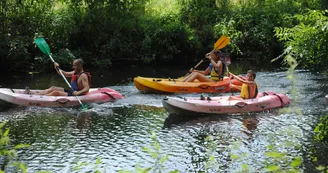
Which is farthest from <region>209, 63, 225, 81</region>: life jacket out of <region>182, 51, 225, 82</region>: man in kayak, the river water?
the river water

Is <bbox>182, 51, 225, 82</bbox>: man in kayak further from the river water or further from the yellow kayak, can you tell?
the river water

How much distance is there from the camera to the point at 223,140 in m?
6.79

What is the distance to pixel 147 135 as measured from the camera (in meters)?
7.07

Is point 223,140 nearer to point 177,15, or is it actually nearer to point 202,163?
point 202,163

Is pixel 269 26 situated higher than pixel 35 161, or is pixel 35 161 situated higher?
pixel 269 26

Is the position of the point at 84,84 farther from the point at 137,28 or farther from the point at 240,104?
the point at 137,28

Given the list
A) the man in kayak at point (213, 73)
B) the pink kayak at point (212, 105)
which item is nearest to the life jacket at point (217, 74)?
the man in kayak at point (213, 73)

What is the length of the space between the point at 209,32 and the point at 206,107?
7.96 metres

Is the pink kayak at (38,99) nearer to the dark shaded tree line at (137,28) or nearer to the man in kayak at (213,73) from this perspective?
the man in kayak at (213,73)

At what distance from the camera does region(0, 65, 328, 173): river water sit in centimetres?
584

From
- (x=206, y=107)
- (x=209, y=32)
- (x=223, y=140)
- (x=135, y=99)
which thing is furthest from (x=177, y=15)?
(x=223, y=140)

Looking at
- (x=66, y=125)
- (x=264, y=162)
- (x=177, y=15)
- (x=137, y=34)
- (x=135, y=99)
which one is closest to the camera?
(x=264, y=162)

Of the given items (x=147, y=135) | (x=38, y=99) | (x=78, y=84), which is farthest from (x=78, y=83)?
(x=147, y=135)

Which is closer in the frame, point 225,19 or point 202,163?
point 202,163
